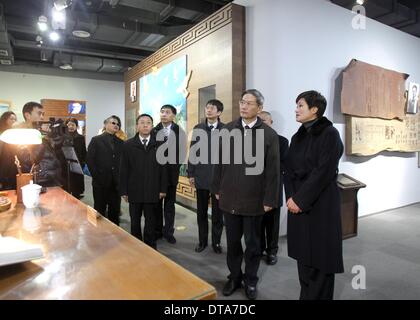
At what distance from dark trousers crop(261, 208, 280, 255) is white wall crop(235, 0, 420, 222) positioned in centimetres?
116

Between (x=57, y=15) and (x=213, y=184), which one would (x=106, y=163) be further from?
(x=57, y=15)

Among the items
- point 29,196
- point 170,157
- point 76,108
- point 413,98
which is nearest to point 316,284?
point 29,196

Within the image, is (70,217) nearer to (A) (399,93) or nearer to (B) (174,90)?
(B) (174,90)

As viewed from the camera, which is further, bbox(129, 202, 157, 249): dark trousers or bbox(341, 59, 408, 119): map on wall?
bbox(341, 59, 408, 119): map on wall

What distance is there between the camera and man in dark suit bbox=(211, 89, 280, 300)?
7.32 feet

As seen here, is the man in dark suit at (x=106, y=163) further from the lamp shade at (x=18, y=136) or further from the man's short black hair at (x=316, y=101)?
the man's short black hair at (x=316, y=101)

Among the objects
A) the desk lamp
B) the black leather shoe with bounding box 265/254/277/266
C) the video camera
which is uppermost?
the video camera

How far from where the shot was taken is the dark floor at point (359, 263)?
247cm

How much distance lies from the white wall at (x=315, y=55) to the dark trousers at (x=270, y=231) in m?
1.16

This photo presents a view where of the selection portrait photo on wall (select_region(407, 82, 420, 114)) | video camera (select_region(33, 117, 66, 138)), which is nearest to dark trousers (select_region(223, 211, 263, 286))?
video camera (select_region(33, 117, 66, 138))

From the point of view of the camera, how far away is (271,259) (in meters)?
3.03

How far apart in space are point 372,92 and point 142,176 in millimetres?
3817

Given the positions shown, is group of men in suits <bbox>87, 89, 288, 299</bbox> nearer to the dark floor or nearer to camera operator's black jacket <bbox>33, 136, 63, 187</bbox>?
the dark floor

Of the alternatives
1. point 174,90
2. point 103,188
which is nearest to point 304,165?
point 103,188
